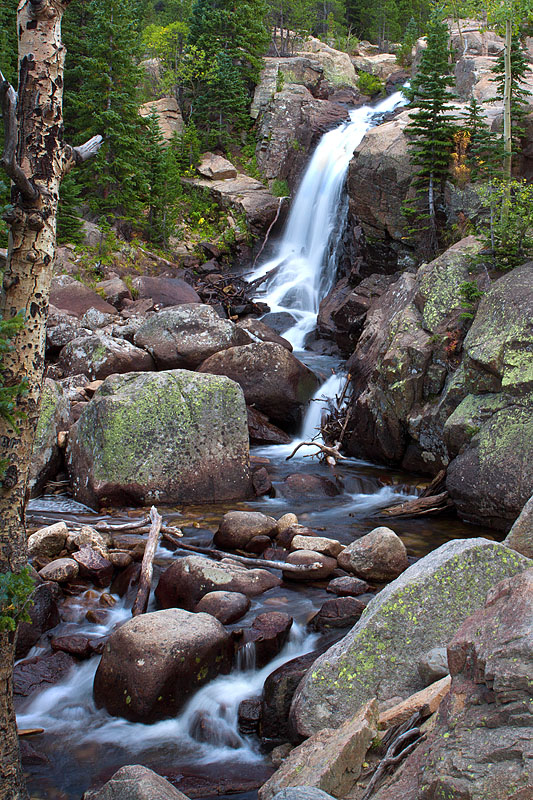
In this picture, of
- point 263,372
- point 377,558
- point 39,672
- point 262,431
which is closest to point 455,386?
point 263,372

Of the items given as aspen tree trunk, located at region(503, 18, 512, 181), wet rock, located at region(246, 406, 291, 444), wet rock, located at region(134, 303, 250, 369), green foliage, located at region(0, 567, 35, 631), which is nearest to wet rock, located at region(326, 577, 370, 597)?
green foliage, located at region(0, 567, 35, 631)

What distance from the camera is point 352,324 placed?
1688 cm

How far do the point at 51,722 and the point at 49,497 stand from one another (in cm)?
496

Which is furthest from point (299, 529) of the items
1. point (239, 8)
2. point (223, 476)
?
point (239, 8)

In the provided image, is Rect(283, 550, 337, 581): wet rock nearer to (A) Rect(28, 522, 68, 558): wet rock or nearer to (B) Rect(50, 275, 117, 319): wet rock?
(A) Rect(28, 522, 68, 558): wet rock

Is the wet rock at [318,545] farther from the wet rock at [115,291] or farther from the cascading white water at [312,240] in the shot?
the wet rock at [115,291]

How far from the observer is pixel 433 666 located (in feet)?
13.3

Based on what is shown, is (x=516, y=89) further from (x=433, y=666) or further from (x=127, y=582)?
(x=433, y=666)

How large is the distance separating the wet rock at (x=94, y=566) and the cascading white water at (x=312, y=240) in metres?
12.1

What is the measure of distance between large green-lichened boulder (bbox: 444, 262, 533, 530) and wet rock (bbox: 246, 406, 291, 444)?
401 centimetres

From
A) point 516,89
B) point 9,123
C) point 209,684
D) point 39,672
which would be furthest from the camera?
point 516,89

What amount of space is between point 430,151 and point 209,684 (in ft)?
45.5

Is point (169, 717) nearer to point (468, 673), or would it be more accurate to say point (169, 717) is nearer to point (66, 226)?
point (468, 673)

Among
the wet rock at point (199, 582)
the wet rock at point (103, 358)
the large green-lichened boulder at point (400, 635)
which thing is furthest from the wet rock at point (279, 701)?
the wet rock at point (103, 358)
